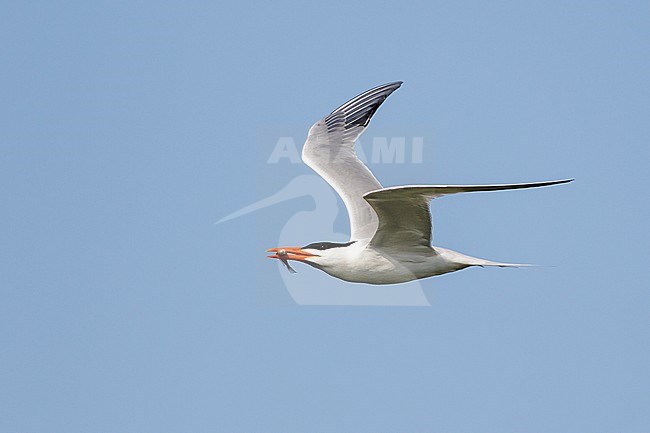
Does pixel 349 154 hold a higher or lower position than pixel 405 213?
higher

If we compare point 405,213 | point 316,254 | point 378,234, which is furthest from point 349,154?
point 405,213

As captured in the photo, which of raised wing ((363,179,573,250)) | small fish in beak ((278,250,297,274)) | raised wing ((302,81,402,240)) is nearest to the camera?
raised wing ((363,179,573,250))

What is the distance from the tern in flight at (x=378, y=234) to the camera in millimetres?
10648

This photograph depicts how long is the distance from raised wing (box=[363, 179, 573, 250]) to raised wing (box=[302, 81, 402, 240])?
1203 mm

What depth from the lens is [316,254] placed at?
1239cm

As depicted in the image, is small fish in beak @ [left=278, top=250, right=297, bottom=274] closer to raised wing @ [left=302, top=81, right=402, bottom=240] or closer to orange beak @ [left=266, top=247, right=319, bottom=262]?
orange beak @ [left=266, top=247, right=319, bottom=262]

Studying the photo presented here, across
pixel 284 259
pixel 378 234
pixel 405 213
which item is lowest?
pixel 284 259

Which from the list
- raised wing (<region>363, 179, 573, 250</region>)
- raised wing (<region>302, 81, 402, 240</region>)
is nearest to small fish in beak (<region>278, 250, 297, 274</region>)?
raised wing (<region>302, 81, 402, 240</region>)

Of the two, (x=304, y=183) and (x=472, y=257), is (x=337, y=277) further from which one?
(x=304, y=183)

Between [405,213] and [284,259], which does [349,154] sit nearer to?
[284,259]

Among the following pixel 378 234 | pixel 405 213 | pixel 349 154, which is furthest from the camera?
pixel 349 154

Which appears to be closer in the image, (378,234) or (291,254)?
(378,234)

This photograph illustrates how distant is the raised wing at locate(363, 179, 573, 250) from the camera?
1010 cm

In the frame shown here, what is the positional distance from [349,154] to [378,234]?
352 cm
